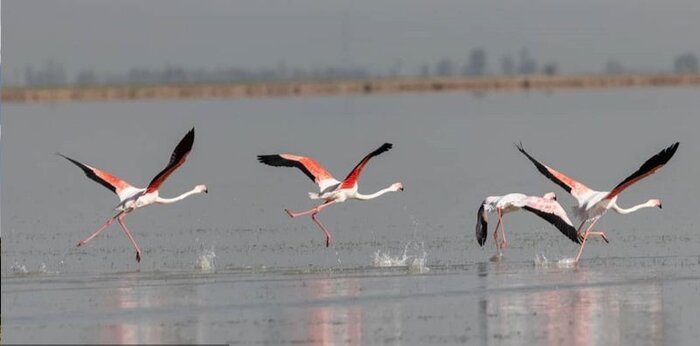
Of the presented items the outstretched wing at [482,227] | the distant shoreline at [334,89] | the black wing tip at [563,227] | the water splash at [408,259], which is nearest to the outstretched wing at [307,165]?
the water splash at [408,259]

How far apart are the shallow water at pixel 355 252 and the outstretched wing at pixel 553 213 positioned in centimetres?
38

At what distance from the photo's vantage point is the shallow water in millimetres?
16609

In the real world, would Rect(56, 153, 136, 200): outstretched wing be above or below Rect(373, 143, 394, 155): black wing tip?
below

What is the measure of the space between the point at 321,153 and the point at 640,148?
744cm

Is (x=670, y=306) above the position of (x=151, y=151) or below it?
below

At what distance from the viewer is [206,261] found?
70.6ft

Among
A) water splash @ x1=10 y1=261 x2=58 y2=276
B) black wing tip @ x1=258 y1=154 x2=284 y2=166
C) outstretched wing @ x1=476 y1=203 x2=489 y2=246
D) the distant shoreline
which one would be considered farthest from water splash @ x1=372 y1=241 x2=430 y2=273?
the distant shoreline

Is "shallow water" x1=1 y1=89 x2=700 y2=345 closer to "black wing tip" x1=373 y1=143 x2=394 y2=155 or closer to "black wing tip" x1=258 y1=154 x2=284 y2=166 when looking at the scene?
"black wing tip" x1=258 y1=154 x2=284 y2=166

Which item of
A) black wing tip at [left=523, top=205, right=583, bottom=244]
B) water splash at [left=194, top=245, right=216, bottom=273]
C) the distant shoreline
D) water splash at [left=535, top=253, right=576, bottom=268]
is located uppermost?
the distant shoreline

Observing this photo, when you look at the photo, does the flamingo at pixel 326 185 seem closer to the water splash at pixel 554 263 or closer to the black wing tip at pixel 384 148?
the black wing tip at pixel 384 148

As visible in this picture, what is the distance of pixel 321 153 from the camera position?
40156 millimetres

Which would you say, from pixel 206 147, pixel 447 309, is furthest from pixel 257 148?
pixel 447 309

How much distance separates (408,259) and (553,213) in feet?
6.45

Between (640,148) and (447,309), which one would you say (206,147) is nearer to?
(640,148)
